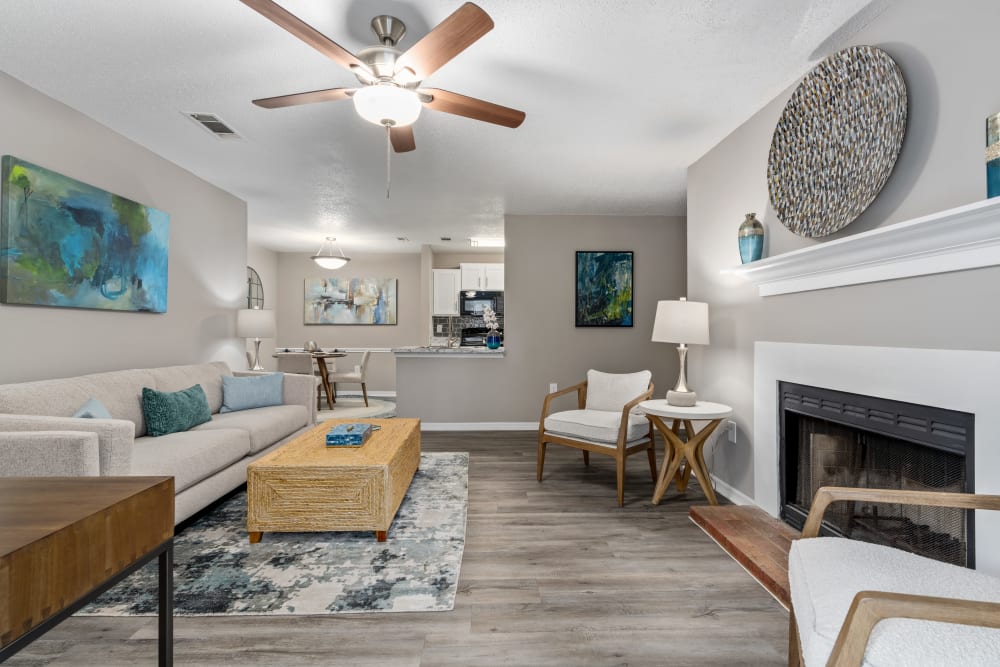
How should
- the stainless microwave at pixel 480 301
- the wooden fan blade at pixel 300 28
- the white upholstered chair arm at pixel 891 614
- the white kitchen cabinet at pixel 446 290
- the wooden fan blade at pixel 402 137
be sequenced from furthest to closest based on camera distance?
the white kitchen cabinet at pixel 446 290, the stainless microwave at pixel 480 301, the wooden fan blade at pixel 402 137, the wooden fan blade at pixel 300 28, the white upholstered chair arm at pixel 891 614

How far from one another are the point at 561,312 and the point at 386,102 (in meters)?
3.66

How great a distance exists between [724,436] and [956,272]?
1898mm

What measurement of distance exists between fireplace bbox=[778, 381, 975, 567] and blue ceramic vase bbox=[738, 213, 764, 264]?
0.73 m

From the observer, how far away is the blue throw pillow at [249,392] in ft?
12.7

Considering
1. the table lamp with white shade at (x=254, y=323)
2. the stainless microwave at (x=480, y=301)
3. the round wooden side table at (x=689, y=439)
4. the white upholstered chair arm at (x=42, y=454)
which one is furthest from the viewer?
the stainless microwave at (x=480, y=301)

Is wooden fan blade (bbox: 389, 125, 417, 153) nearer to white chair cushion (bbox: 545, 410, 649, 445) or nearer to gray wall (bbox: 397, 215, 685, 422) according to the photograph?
white chair cushion (bbox: 545, 410, 649, 445)

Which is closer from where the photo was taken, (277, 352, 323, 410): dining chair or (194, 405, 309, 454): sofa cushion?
(194, 405, 309, 454): sofa cushion

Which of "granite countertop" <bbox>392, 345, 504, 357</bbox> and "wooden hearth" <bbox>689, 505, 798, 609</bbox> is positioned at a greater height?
"granite countertop" <bbox>392, 345, 504, 357</bbox>

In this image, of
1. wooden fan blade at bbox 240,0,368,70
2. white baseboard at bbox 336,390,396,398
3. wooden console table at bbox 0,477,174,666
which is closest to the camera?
wooden console table at bbox 0,477,174,666

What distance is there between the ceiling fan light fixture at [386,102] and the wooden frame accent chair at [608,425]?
84.1 inches

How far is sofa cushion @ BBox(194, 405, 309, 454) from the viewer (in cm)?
326

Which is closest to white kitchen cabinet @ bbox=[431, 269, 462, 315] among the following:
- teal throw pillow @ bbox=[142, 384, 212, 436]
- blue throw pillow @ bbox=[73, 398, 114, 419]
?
teal throw pillow @ bbox=[142, 384, 212, 436]

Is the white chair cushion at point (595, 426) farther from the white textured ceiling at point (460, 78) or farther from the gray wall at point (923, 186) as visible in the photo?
the white textured ceiling at point (460, 78)

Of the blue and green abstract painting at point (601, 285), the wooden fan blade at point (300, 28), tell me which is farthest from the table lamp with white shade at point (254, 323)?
the wooden fan blade at point (300, 28)
